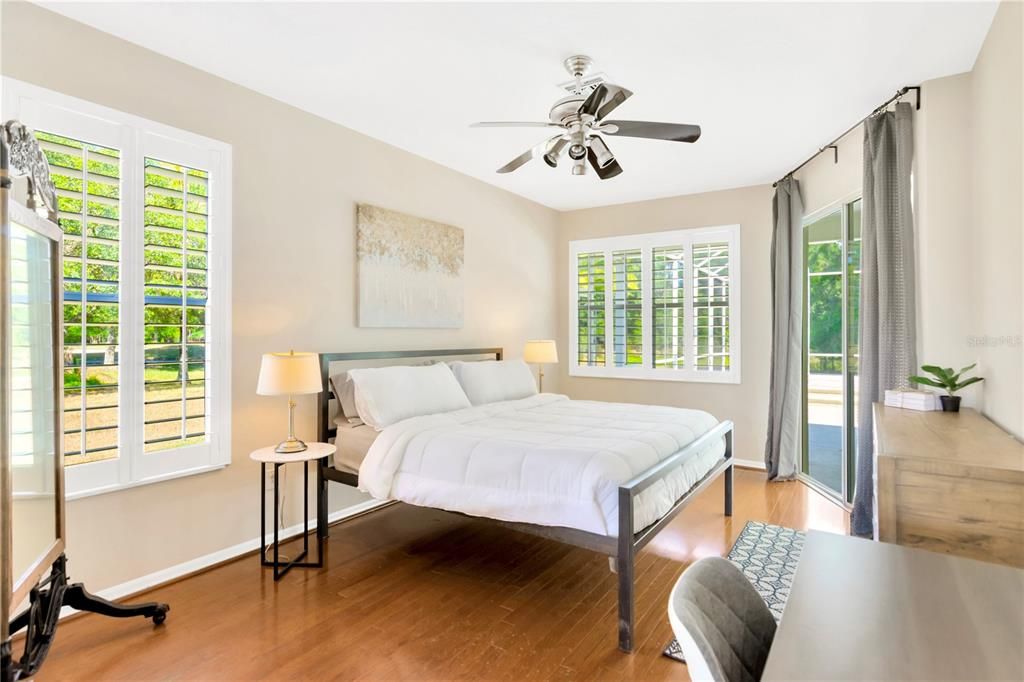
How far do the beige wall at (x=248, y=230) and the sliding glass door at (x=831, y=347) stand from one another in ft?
10.3

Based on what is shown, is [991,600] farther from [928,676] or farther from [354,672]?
[354,672]

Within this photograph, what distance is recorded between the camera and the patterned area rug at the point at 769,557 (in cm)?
279

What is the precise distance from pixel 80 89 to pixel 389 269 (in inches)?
80.6

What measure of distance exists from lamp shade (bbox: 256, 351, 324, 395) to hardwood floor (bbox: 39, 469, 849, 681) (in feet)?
3.35

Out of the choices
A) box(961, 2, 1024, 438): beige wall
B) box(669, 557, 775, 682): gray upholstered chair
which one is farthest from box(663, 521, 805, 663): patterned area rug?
box(669, 557, 775, 682): gray upholstered chair

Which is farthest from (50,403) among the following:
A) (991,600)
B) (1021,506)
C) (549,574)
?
(1021,506)

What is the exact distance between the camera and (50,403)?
6.28 feet

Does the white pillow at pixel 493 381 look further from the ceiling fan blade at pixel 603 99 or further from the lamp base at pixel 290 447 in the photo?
the ceiling fan blade at pixel 603 99

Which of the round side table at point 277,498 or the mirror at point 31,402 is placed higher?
the mirror at point 31,402

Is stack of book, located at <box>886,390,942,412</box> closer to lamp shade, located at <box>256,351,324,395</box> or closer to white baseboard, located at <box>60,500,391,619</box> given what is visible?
lamp shade, located at <box>256,351,324,395</box>

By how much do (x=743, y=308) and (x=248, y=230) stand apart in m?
4.40

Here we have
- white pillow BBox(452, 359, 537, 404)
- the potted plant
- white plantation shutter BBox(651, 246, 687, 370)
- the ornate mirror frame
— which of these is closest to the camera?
the ornate mirror frame

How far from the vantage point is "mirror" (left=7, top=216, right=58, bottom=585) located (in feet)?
5.31

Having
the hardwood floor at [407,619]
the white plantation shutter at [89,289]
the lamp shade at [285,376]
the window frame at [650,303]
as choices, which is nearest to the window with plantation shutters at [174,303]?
the white plantation shutter at [89,289]
